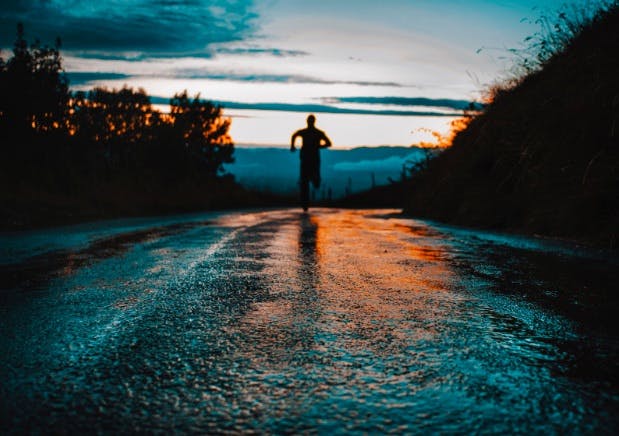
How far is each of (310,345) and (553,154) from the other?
8.06 meters

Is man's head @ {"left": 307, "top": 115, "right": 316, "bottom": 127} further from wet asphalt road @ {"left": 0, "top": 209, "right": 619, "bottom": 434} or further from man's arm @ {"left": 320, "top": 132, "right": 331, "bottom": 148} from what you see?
wet asphalt road @ {"left": 0, "top": 209, "right": 619, "bottom": 434}

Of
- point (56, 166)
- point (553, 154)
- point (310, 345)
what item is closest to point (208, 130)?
point (56, 166)

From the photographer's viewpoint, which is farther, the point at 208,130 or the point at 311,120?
the point at 208,130

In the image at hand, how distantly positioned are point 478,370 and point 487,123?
39.8ft

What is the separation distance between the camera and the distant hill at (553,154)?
8.83 meters

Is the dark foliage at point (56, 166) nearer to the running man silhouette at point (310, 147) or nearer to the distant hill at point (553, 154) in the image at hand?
the running man silhouette at point (310, 147)

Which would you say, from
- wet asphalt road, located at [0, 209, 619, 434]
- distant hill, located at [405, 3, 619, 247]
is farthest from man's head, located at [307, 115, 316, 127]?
wet asphalt road, located at [0, 209, 619, 434]

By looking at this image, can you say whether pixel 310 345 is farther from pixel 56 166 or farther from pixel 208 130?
pixel 208 130

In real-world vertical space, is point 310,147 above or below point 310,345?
above

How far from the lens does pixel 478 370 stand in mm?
2977

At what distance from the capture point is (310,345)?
11.2 feet

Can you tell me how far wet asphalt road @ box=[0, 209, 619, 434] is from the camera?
2.42 meters

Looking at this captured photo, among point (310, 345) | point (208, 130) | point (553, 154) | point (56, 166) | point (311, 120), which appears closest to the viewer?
point (310, 345)

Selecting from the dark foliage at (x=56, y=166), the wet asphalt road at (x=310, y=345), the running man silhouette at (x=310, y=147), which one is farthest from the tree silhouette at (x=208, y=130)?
the wet asphalt road at (x=310, y=345)
